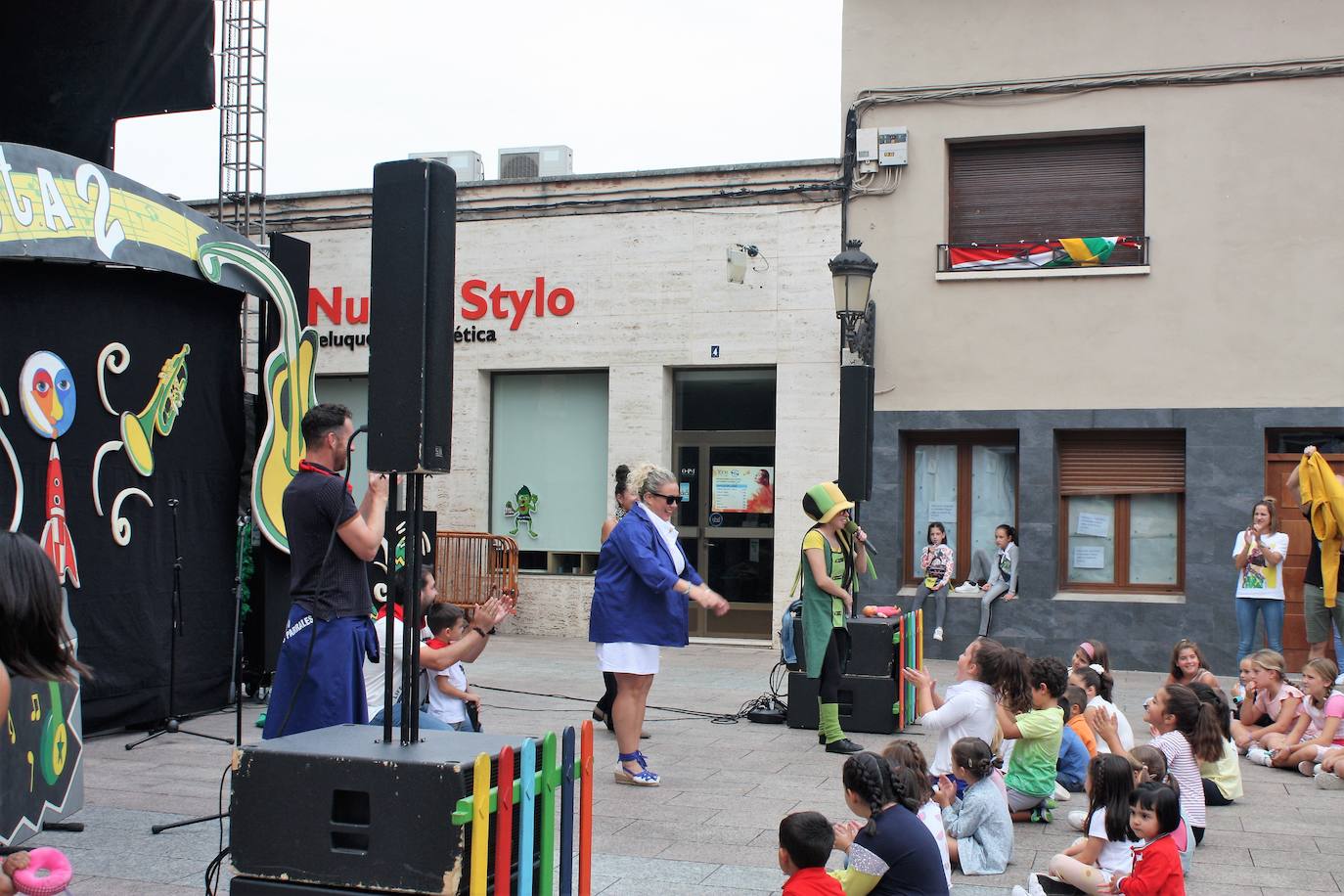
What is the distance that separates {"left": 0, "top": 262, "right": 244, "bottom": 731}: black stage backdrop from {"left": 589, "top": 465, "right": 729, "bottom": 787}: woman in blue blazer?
3.53 metres

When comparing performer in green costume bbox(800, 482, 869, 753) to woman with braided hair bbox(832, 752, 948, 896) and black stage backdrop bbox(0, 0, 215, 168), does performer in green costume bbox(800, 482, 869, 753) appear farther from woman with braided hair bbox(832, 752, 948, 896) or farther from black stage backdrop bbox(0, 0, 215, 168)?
black stage backdrop bbox(0, 0, 215, 168)

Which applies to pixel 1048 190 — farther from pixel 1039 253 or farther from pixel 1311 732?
pixel 1311 732

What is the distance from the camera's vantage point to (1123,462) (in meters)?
15.0

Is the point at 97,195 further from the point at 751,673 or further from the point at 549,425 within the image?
the point at 549,425

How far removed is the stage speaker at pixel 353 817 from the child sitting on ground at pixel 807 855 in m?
1.06

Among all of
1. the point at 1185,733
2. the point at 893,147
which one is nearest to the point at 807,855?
the point at 1185,733

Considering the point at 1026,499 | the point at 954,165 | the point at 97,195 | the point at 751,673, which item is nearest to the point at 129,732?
the point at 97,195

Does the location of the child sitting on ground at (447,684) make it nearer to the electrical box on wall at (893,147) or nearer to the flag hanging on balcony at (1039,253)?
the flag hanging on balcony at (1039,253)

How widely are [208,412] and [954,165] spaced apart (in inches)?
358

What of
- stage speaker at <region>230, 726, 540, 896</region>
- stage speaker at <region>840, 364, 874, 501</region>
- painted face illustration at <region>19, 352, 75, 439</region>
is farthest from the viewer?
stage speaker at <region>840, 364, 874, 501</region>

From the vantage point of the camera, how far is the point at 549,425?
17125 millimetres

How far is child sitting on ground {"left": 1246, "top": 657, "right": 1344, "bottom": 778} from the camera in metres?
8.73

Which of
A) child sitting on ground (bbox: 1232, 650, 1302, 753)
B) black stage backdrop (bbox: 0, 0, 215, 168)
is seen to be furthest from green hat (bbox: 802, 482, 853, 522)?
black stage backdrop (bbox: 0, 0, 215, 168)

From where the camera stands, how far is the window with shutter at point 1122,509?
14883 mm
